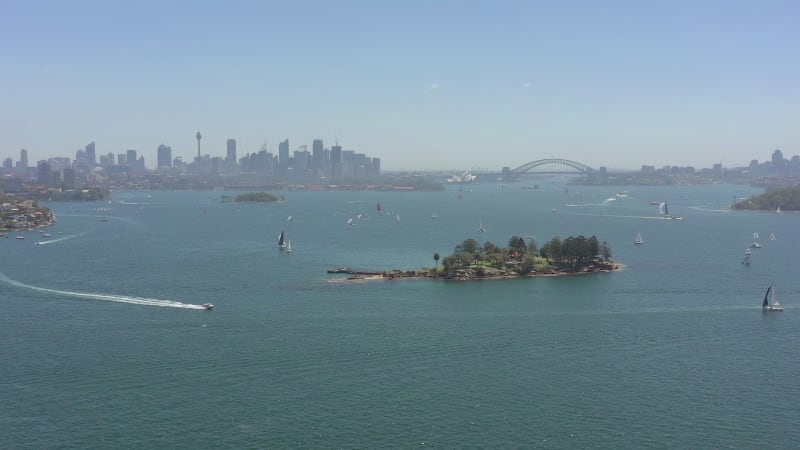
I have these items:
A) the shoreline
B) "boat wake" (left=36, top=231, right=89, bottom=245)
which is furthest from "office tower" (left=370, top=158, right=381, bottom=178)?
the shoreline

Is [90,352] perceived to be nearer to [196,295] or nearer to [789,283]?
[196,295]

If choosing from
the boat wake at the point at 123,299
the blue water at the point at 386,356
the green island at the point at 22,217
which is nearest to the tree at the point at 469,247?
the blue water at the point at 386,356

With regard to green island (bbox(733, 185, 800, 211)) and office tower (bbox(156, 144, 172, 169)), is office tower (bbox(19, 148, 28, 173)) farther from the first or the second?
green island (bbox(733, 185, 800, 211))

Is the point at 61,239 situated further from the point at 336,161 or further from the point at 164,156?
the point at 164,156

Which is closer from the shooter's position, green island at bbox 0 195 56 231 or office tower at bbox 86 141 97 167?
green island at bbox 0 195 56 231

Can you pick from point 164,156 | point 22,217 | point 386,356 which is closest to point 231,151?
point 164,156

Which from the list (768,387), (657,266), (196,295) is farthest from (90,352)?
(657,266)
